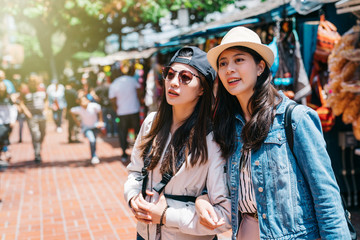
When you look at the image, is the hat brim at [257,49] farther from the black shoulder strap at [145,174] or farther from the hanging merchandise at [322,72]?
the hanging merchandise at [322,72]

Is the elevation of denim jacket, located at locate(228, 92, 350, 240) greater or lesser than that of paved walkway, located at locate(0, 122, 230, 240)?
greater

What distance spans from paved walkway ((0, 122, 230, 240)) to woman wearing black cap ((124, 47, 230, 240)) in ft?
8.43

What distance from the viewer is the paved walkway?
4732 mm

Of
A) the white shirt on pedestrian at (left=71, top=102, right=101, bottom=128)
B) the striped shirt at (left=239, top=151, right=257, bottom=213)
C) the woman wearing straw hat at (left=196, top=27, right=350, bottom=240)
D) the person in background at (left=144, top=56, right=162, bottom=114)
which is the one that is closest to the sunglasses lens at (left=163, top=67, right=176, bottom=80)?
the woman wearing straw hat at (left=196, top=27, right=350, bottom=240)

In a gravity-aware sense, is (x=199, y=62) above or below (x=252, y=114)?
above

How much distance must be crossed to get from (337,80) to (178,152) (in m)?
3.03

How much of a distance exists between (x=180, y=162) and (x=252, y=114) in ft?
1.50

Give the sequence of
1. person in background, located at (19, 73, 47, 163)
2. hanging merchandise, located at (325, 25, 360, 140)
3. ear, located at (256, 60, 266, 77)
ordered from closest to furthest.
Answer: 1. ear, located at (256, 60, 266, 77)
2. hanging merchandise, located at (325, 25, 360, 140)
3. person in background, located at (19, 73, 47, 163)

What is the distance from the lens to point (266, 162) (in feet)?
5.98

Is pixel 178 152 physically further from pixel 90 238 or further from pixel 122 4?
pixel 122 4

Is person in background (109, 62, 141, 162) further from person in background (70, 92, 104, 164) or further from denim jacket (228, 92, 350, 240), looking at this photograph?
denim jacket (228, 92, 350, 240)

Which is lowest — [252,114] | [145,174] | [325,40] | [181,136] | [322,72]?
[145,174]

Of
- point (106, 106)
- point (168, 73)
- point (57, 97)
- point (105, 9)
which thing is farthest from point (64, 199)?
point (57, 97)

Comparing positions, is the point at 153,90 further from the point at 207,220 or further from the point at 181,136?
the point at 207,220
